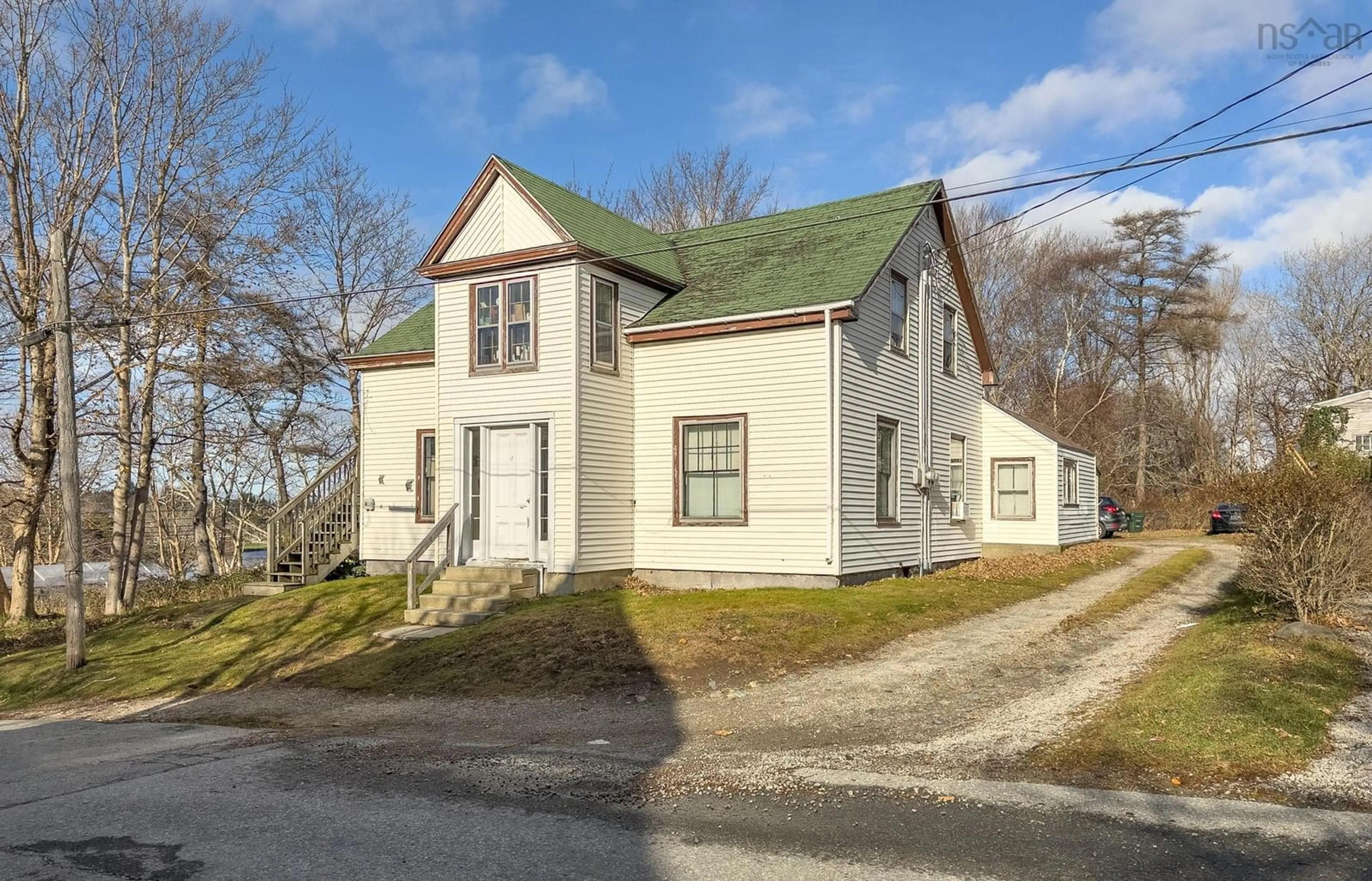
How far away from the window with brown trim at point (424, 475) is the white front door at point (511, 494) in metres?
3.41

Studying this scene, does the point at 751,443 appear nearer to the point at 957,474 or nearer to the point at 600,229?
the point at 600,229

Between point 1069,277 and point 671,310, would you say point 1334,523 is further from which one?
point 1069,277

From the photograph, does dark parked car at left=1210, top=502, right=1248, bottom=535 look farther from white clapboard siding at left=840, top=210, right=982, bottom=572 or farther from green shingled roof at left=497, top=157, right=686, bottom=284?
green shingled roof at left=497, top=157, right=686, bottom=284

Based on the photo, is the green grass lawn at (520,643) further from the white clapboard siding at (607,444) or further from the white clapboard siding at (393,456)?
the white clapboard siding at (393,456)

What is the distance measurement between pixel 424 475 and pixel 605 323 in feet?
18.6

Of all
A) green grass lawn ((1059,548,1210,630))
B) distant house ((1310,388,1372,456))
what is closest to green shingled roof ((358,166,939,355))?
green grass lawn ((1059,548,1210,630))

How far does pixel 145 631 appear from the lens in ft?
58.8

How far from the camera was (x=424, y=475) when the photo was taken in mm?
20094

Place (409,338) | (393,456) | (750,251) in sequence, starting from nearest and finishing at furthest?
(750,251) → (393,456) → (409,338)

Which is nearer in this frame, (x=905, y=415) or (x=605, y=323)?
(x=605, y=323)

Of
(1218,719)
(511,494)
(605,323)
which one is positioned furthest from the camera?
(605,323)

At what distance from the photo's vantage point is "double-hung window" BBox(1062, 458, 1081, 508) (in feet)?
84.6

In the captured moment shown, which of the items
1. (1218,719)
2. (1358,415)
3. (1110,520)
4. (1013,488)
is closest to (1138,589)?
(1013,488)

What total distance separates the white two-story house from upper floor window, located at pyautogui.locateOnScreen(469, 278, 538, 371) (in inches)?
1.5
